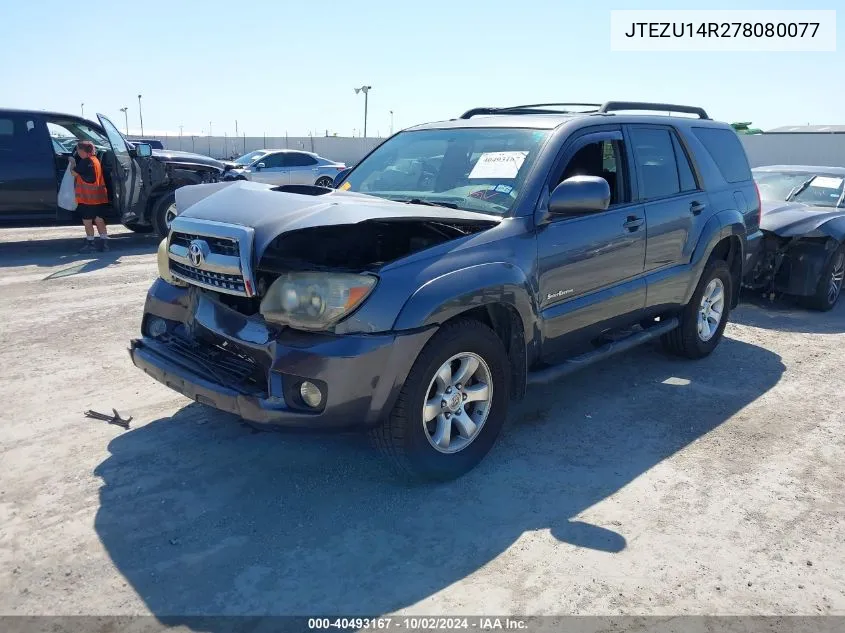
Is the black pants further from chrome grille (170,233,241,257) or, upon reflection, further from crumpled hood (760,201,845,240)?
crumpled hood (760,201,845,240)

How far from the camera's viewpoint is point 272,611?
2.62 m

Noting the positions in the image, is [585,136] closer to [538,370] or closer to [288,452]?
[538,370]

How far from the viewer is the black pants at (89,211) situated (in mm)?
10000

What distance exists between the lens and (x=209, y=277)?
3535 millimetres

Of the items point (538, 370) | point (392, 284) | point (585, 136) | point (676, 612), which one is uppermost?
point (585, 136)

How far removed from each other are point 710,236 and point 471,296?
294 centimetres

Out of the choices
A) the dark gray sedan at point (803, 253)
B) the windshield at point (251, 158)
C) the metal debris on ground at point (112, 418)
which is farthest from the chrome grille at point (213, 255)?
the windshield at point (251, 158)

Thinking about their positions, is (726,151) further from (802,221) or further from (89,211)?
(89,211)

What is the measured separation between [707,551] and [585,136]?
102 inches

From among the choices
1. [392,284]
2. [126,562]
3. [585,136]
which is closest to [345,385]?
[392,284]

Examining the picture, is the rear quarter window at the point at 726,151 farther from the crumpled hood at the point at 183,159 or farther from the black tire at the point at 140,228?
the black tire at the point at 140,228

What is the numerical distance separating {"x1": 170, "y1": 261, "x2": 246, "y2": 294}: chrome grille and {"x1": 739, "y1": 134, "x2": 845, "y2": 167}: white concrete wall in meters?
33.4

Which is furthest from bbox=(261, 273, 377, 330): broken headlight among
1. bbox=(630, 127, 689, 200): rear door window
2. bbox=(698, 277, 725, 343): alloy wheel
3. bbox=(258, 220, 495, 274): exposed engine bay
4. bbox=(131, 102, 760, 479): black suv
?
bbox=(698, 277, 725, 343): alloy wheel

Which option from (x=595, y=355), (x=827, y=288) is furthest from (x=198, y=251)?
(x=827, y=288)
